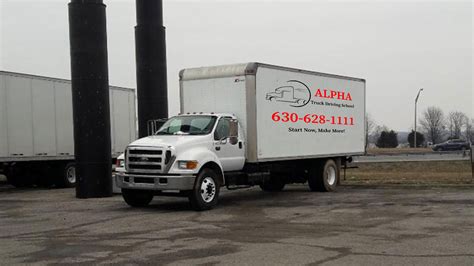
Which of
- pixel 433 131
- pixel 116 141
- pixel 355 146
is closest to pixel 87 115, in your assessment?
pixel 116 141

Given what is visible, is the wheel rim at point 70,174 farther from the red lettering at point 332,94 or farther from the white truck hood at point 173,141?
the red lettering at point 332,94

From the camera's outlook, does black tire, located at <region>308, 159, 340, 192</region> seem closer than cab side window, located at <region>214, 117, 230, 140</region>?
No

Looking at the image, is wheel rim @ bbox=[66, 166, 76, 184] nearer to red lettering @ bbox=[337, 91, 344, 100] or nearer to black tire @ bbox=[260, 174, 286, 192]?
black tire @ bbox=[260, 174, 286, 192]

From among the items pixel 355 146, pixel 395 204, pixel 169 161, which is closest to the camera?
pixel 169 161

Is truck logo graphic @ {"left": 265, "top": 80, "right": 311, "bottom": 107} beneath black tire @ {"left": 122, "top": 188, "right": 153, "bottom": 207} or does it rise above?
above

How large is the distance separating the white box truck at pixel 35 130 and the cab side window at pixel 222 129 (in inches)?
352

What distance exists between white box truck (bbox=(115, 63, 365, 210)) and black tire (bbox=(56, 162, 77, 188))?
7.90 m

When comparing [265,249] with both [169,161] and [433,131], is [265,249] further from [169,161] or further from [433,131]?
[433,131]

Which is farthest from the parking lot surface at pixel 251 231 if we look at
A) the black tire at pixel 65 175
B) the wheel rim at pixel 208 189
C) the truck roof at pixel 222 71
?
the black tire at pixel 65 175

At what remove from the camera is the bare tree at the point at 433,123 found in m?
110

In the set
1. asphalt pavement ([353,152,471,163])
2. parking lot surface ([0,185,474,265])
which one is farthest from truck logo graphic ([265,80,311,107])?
asphalt pavement ([353,152,471,163])

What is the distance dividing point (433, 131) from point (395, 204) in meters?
99.3

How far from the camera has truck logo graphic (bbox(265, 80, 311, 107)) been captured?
15952 mm

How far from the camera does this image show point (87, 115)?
17.5 metres
